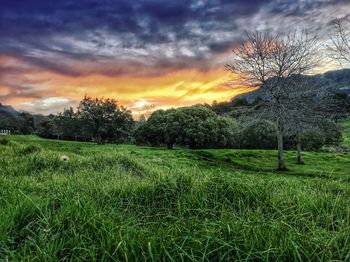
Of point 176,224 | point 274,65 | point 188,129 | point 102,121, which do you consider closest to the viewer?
point 176,224

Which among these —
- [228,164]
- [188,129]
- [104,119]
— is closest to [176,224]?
[228,164]

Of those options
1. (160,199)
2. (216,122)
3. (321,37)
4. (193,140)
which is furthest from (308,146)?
(160,199)

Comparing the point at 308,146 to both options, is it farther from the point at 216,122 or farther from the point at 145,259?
the point at 145,259

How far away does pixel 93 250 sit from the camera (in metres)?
2.98

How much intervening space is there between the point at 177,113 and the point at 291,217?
170 ft

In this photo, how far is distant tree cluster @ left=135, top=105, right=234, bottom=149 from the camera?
174 ft

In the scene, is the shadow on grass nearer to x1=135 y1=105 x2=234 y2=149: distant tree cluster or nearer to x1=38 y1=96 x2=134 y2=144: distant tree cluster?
x1=135 y1=105 x2=234 y2=149: distant tree cluster

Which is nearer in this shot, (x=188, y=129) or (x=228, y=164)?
(x=228, y=164)

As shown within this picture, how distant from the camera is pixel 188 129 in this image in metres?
52.7

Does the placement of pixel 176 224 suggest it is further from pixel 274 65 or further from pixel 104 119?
pixel 104 119

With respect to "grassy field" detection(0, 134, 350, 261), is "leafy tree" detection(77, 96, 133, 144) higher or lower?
higher

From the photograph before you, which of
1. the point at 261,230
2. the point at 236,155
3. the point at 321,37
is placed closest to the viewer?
the point at 261,230

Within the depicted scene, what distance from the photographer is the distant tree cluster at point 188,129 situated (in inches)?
2090

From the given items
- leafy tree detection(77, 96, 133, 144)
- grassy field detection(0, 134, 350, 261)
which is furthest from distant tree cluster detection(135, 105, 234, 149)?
grassy field detection(0, 134, 350, 261)
